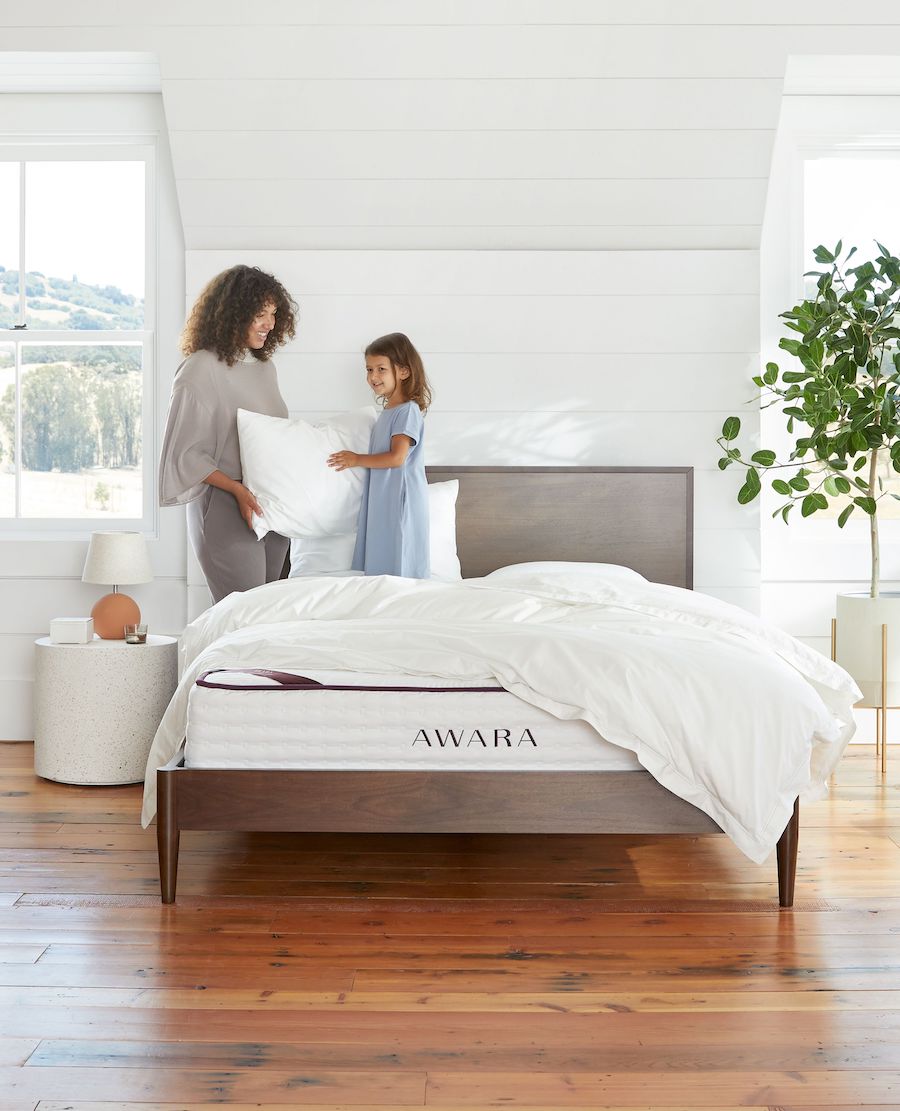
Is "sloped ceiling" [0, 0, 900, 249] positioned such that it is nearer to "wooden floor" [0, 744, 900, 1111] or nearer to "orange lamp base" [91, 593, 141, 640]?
"orange lamp base" [91, 593, 141, 640]

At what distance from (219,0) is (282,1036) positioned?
3.32 metres

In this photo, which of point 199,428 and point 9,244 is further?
point 9,244

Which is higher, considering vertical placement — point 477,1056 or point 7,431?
point 7,431

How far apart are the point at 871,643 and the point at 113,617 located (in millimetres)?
2593

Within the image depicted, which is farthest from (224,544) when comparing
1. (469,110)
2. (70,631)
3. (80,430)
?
(469,110)

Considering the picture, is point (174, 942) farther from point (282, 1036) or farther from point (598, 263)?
point (598, 263)

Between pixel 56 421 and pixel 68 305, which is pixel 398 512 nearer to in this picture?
pixel 56 421

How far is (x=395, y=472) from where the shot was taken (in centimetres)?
353

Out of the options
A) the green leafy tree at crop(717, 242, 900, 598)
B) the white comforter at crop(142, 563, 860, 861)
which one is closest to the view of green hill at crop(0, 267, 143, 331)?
the white comforter at crop(142, 563, 860, 861)

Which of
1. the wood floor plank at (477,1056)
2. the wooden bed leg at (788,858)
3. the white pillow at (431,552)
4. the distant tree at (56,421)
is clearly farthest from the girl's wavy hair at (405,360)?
the wood floor plank at (477,1056)

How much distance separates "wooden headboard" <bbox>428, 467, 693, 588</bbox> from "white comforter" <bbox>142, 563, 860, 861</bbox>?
1.23 metres

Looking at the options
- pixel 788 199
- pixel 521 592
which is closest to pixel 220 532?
pixel 521 592

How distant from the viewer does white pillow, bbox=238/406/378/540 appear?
356 cm

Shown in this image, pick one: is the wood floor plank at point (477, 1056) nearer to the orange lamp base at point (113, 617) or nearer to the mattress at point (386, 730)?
the mattress at point (386, 730)
